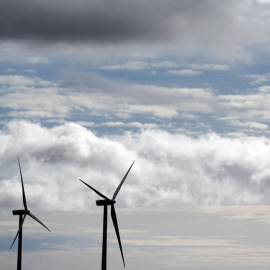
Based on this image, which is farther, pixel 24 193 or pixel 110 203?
pixel 24 193

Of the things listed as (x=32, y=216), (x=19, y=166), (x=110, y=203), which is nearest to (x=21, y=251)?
(x=32, y=216)

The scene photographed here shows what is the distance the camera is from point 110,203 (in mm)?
112188

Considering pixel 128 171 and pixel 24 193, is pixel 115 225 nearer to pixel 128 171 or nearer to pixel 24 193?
pixel 128 171

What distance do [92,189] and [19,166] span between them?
23.0m

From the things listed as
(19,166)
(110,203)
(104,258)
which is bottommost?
(104,258)

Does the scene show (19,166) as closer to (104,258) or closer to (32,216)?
(32,216)

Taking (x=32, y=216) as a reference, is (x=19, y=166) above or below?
above

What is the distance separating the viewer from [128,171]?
112 meters

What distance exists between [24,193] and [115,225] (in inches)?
1198

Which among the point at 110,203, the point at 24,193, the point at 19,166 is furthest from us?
the point at 24,193

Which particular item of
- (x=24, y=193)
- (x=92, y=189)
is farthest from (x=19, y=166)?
(x=92, y=189)

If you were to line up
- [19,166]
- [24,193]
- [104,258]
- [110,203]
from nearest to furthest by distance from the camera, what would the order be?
[104,258] → [110,203] → [19,166] → [24,193]

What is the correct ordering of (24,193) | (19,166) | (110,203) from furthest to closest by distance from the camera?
1. (24,193)
2. (19,166)
3. (110,203)

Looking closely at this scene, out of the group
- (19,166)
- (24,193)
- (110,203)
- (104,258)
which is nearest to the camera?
(104,258)
